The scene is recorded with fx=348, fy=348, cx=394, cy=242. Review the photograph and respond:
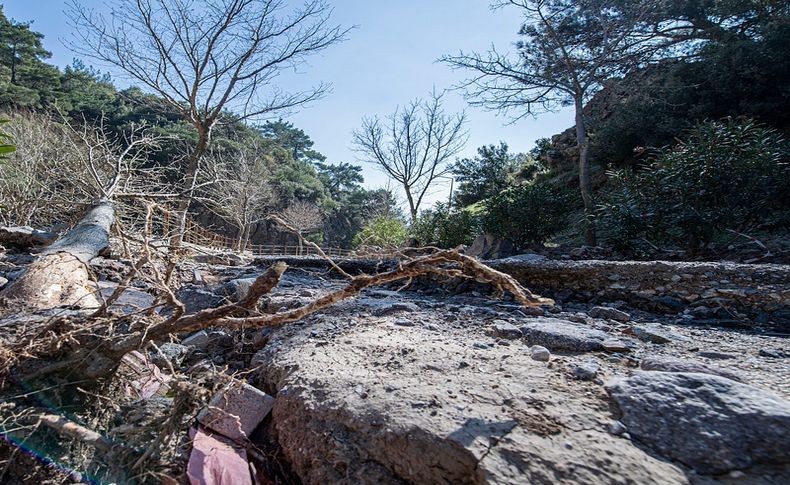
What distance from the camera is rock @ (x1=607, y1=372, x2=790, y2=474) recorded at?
745 mm

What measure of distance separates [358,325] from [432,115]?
47.5 feet

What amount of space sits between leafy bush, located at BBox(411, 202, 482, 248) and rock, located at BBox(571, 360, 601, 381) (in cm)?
591

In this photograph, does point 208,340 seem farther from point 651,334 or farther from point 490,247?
point 490,247

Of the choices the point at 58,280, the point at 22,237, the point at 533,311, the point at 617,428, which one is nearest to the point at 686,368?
the point at 617,428

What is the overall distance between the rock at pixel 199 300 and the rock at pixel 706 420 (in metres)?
2.75

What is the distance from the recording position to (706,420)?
834mm

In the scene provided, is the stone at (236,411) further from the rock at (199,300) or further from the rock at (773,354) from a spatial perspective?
the rock at (773,354)

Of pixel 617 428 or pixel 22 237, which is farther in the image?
pixel 22 237

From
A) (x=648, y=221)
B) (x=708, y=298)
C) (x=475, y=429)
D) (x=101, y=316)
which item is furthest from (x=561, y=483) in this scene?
(x=648, y=221)

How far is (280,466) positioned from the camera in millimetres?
1071

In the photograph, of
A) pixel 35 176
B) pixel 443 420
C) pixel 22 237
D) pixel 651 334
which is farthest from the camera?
pixel 35 176

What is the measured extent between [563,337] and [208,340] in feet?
6.06

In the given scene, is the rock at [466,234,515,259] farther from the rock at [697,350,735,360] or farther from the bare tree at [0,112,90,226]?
the bare tree at [0,112,90,226]

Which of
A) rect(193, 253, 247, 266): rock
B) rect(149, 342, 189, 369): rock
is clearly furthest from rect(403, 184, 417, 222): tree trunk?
rect(149, 342, 189, 369): rock
